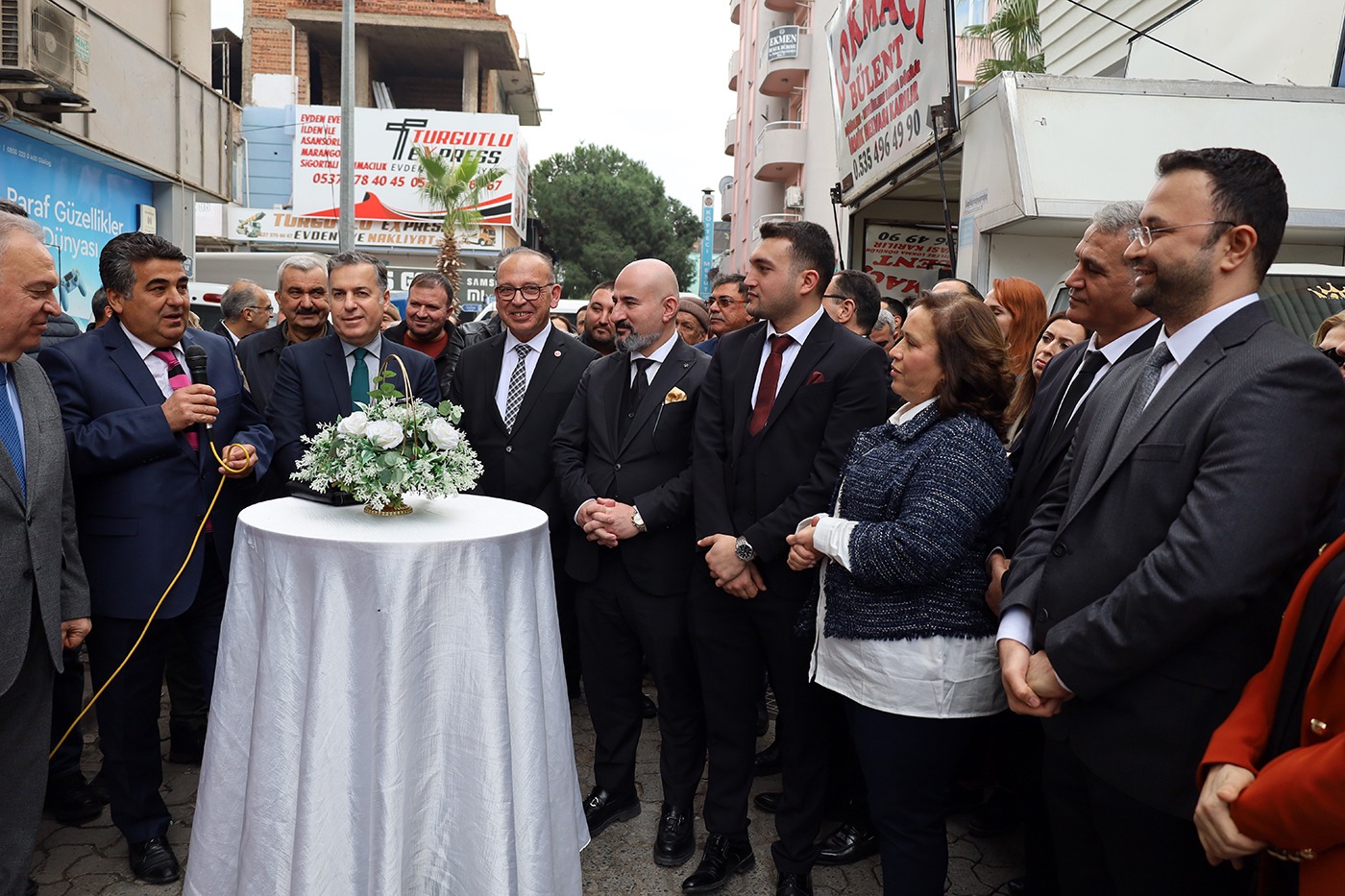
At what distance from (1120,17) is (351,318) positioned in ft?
31.7

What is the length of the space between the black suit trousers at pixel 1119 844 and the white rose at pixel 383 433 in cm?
206

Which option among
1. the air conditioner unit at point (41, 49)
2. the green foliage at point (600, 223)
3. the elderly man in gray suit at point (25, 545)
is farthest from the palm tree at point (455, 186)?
the elderly man in gray suit at point (25, 545)

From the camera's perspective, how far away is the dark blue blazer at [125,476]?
3387mm

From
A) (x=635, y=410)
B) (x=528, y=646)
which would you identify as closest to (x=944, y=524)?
(x=528, y=646)

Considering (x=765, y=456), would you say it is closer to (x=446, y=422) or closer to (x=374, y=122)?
(x=446, y=422)

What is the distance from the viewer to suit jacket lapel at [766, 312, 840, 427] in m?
3.40

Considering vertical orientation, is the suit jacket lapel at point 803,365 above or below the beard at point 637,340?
below

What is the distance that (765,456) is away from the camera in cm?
342

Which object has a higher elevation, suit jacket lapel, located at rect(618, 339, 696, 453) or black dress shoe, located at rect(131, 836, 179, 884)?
suit jacket lapel, located at rect(618, 339, 696, 453)

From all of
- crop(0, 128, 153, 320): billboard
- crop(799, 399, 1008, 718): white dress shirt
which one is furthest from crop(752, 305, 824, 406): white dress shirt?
crop(0, 128, 153, 320): billboard

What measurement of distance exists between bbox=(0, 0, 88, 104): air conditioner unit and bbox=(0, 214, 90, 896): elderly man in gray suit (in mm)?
7469

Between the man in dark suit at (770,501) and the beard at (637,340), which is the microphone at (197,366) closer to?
the beard at (637,340)

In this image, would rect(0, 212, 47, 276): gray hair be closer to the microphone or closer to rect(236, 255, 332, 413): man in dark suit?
the microphone

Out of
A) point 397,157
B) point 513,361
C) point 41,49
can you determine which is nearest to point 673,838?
point 513,361
